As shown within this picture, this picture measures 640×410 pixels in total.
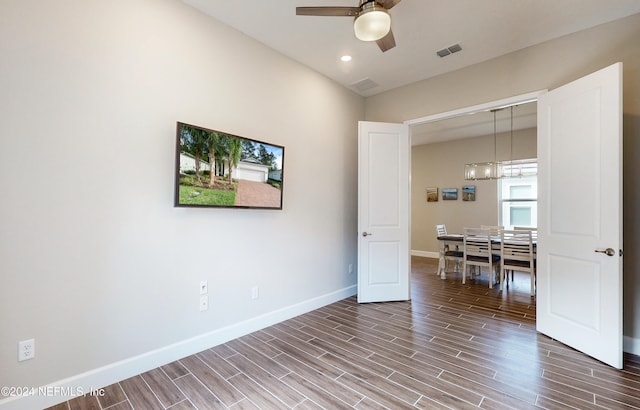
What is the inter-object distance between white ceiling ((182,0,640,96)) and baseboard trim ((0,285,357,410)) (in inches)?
114

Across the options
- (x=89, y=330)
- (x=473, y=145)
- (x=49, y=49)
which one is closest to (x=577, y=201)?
(x=89, y=330)

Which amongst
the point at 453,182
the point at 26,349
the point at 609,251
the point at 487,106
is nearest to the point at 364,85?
the point at 487,106

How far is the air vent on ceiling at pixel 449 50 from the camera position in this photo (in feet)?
10.6

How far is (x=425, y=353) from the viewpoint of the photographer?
2.59m

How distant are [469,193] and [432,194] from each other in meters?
0.93

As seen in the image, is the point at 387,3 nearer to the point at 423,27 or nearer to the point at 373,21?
the point at 373,21

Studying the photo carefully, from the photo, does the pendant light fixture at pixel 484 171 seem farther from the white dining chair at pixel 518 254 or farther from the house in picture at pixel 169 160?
the house in picture at pixel 169 160

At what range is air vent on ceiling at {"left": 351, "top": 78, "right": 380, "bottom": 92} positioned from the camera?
13.4ft

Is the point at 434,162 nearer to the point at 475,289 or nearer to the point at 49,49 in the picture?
the point at 475,289

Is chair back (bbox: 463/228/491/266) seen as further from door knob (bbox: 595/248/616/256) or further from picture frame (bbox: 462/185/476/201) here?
door knob (bbox: 595/248/616/256)

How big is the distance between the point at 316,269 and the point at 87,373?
2.36 metres

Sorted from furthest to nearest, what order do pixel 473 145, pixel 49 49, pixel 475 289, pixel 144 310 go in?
pixel 473 145 < pixel 475 289 < pixel 144 310 < pixel 49 49

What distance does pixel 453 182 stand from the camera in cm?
759

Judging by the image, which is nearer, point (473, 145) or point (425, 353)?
point (425, 353)
